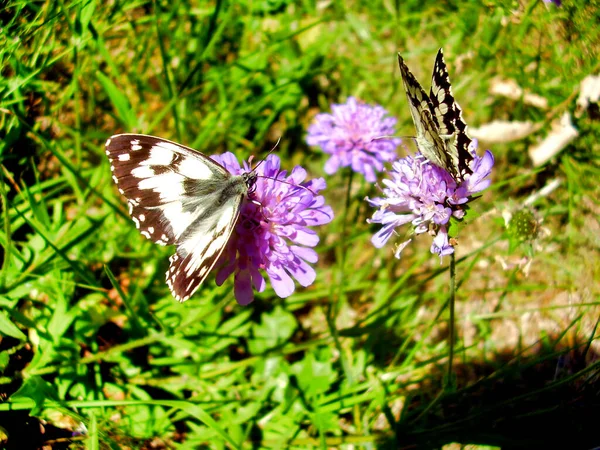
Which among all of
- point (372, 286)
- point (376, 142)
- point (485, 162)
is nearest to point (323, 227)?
point (372, 286)

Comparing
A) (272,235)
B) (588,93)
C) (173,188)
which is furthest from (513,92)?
(173,188)

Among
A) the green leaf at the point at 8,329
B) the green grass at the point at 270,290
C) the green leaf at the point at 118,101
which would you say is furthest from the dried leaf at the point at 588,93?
the green leaf at the point at 8,329

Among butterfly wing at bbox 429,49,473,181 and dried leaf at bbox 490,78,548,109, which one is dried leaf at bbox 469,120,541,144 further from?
butterfly wing at bbox 429,49,473,181

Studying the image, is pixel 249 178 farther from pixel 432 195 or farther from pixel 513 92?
pixel 513 92

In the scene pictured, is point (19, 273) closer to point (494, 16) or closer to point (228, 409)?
point (228, 409)

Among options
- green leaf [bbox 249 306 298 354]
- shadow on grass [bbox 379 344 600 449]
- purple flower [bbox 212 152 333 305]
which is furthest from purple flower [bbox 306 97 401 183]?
shadow on grass [bbox 379 344 600 449]

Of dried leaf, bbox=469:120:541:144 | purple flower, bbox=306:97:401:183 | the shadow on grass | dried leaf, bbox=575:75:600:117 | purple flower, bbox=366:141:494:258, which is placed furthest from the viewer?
dried leaf, bbox=469:120:541:144
